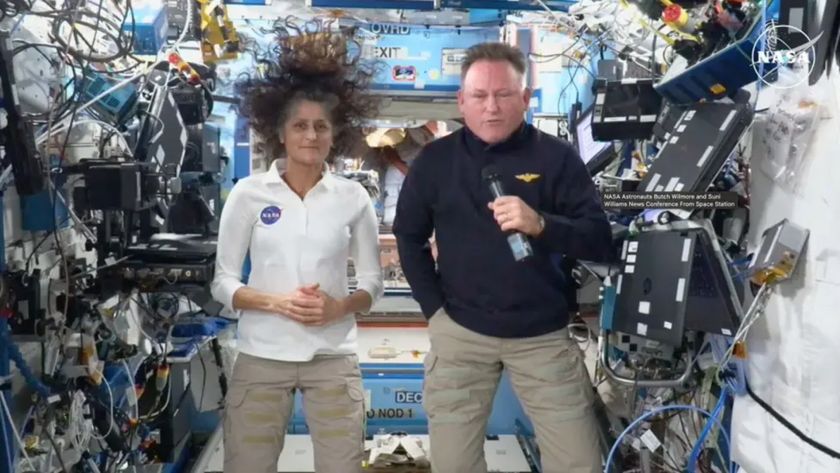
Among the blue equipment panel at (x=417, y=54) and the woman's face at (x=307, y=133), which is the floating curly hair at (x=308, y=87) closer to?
the woman's face at (x=307, y=133)

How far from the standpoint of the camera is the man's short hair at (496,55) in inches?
83.4

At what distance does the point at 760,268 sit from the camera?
5.62 feet

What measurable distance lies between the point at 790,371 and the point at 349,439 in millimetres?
1307

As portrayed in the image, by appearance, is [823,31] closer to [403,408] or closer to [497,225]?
[497,225]

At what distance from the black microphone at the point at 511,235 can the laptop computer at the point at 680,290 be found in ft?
1.12

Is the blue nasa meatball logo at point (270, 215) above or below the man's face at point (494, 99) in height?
below

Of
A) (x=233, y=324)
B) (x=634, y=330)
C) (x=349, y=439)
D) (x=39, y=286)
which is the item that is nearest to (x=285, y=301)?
(x=349, y=439)

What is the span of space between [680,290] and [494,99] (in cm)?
76

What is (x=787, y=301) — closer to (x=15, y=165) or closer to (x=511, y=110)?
(x=511, y=110)

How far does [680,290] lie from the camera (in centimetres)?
184

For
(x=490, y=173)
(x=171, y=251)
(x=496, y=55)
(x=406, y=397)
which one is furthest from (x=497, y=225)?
(x=406, y=397)

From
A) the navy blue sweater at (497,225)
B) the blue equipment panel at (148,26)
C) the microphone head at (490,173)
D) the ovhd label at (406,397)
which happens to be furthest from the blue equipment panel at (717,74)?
the ovhd label at (406,397)

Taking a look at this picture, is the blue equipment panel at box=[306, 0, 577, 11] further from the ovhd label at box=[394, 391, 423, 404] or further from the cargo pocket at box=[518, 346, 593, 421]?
the ovhd label at box=[394, 391, 423, 404]

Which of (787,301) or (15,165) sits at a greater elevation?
(15,165)
